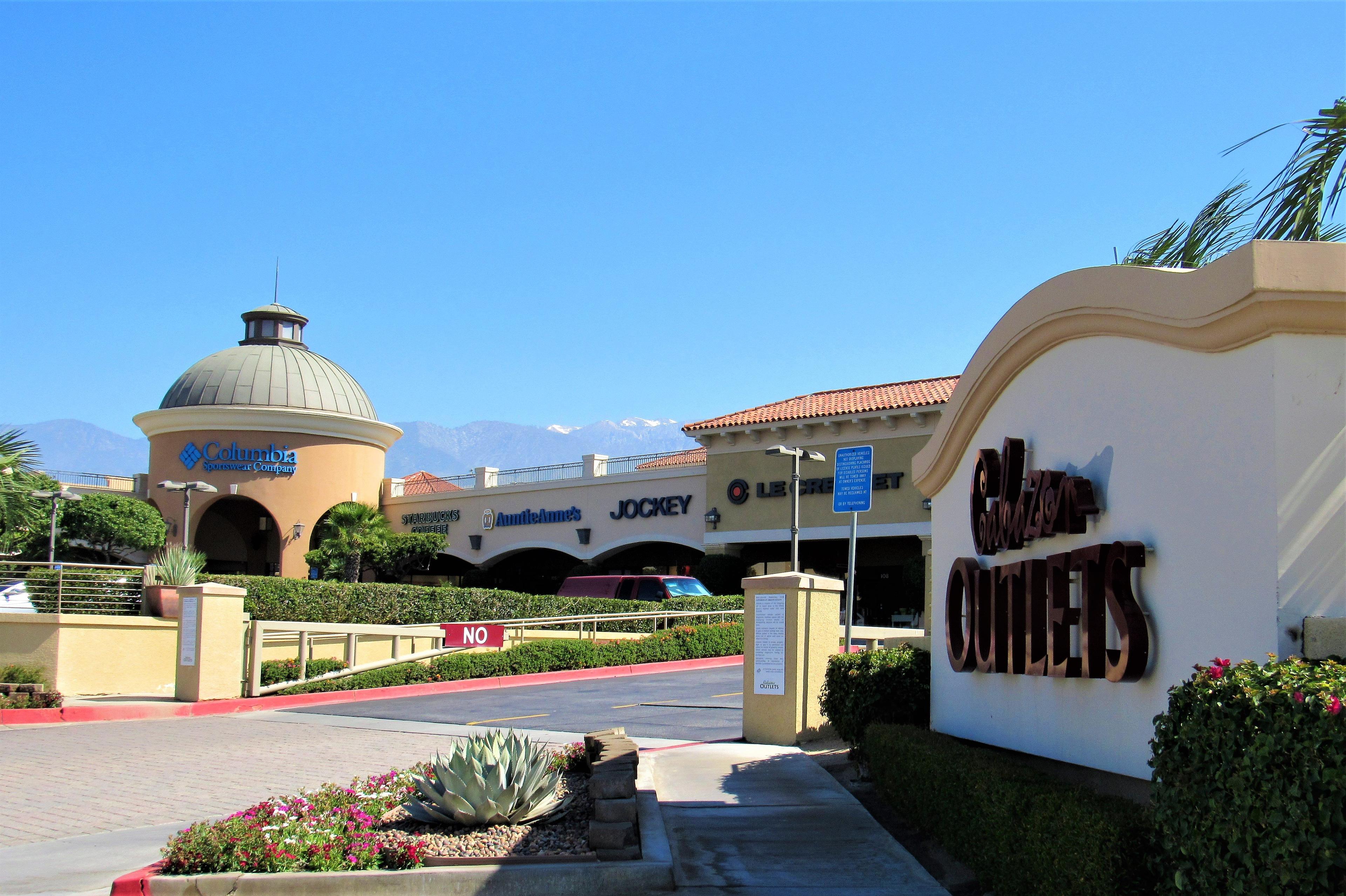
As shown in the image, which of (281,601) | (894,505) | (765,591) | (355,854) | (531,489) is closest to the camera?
(355,854)

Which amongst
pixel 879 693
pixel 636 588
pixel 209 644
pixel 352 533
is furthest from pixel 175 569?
pixel 352 533

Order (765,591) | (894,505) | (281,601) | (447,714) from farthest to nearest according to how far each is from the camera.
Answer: (894,505) → (281,601) → (447,714) → (765,591)

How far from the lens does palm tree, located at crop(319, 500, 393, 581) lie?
43812mm

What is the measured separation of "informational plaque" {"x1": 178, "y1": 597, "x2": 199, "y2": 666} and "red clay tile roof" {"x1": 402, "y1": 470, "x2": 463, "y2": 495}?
31.0 metres

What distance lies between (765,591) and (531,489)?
111ft

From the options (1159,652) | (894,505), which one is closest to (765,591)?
(1159,652)

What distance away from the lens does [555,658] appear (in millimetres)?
23375

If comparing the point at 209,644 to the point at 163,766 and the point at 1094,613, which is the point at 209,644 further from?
the point at 1094,613

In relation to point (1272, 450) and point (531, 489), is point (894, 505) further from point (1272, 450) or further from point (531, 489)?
point (1272, 450)

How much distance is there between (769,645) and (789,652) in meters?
0.24

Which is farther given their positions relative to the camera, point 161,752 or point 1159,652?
point 161,752

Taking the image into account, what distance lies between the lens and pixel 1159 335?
6.44 m

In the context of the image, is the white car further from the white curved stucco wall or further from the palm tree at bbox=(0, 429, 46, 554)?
the white curved stucco wall

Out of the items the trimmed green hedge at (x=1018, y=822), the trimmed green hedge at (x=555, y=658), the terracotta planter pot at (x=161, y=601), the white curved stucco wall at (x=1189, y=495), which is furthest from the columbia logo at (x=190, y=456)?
the white curved stucco wall at (x=1189, y=495)
